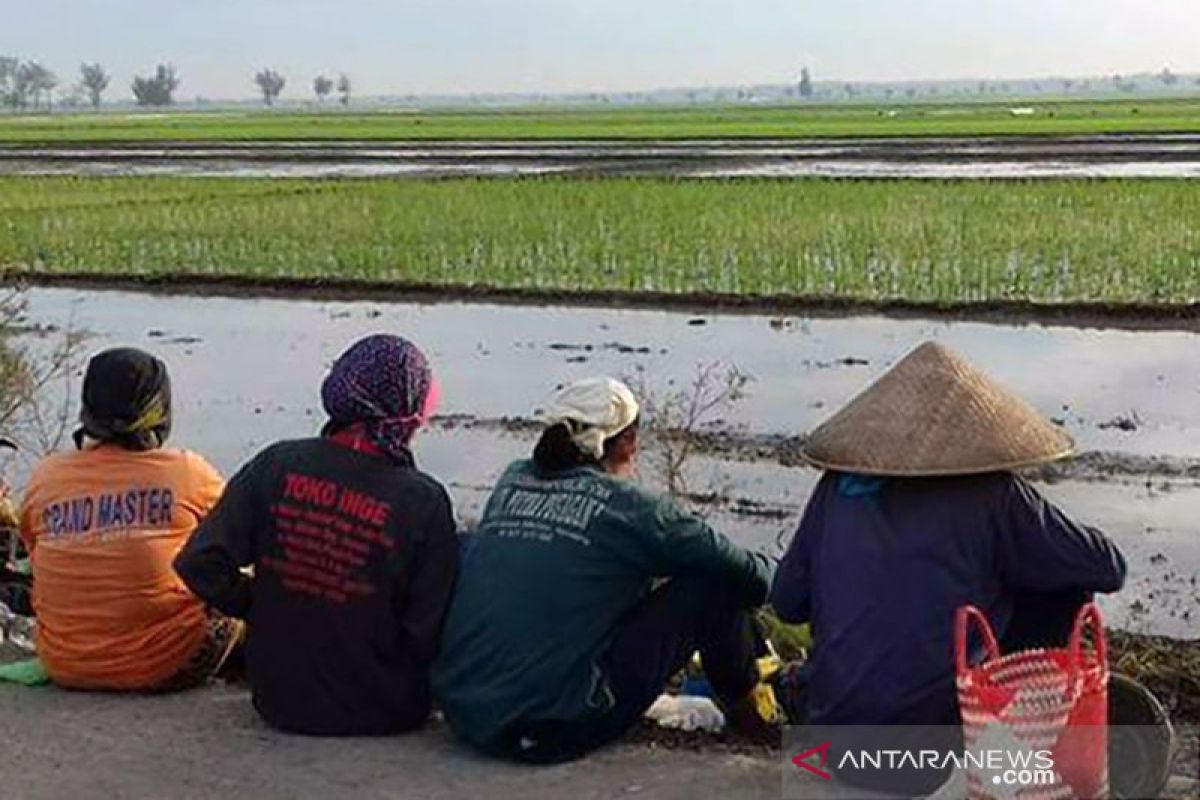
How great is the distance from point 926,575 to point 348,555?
124cm

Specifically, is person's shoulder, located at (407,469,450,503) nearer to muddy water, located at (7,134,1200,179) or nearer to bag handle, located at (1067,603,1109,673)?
bag handle, located at (1067,603,1109,673)

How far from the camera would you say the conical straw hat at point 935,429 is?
325 cm

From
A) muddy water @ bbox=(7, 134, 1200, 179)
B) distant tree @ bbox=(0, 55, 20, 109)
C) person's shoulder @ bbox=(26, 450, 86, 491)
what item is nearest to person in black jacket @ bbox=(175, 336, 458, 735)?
person's shoulder @ bbox=(26, 450, 86, 491)

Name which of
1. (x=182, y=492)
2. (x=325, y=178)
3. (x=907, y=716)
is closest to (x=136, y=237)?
(x=325, y=178)

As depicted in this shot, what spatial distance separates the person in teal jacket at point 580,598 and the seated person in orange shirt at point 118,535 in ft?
2.61

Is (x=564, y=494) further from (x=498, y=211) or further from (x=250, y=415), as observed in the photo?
(x=498, y=211)

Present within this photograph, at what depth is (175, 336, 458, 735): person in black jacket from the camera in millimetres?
3711

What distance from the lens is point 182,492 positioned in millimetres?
4133

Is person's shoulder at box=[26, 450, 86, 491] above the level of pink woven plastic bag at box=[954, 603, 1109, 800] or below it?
above

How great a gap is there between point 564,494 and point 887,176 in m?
19.8

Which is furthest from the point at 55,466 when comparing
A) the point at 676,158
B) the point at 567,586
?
the point at 676,158

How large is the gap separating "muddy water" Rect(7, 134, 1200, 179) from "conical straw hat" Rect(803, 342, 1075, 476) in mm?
18812

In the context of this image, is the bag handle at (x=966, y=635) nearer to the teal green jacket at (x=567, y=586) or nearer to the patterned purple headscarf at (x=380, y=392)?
the teal green jacket at (x=567, y=586)

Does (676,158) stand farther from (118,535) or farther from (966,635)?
(966,635)
